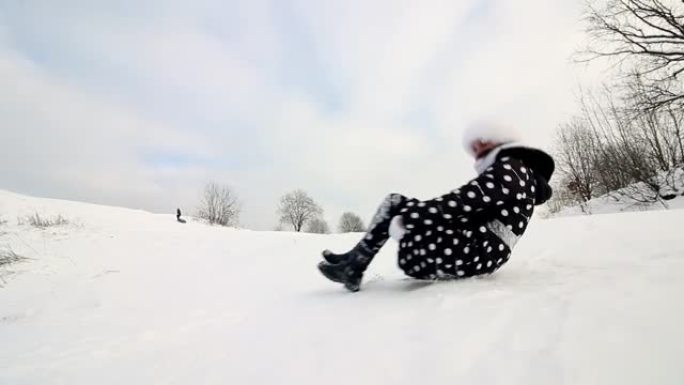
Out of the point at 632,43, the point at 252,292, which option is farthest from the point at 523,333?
the point at 632,43

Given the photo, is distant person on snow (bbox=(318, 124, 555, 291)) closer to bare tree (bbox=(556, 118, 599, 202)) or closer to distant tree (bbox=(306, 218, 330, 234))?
bare tree (bbox=(556, 118, 599, 202))

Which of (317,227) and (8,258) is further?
(317,227)

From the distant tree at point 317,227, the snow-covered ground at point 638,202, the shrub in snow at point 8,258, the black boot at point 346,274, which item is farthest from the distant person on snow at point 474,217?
the distant tree at point 317,227

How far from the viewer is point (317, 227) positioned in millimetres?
46312

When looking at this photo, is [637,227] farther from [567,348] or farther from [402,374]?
[402,374]

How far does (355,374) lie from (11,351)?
1.87 m

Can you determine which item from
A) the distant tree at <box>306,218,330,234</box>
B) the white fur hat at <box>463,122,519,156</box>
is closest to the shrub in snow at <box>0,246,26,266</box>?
the white fur hat at <box>463,122,519,156</box>

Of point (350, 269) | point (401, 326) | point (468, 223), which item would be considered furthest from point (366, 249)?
point (401, 326)

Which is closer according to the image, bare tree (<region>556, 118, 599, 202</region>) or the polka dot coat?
the polka dot coat

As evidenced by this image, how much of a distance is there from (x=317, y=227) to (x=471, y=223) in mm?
45031

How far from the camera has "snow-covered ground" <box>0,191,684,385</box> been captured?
2.84 ft

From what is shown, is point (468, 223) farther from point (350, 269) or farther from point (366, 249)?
point (350, 269)

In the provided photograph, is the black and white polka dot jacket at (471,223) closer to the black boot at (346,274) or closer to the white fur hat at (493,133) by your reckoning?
the white fur hat at (493,133)

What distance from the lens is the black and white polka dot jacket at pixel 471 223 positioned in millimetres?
1651
